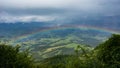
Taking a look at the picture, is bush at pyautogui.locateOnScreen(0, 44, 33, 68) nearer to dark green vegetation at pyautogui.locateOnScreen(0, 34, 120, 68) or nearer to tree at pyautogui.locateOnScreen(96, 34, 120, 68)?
dark green vegetation at pyautogui.locateOnScreen(0, 34, 120, 68)

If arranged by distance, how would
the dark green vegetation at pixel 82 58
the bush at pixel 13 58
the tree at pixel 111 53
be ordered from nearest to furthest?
the dark green vegetation at pixel 82 58
the tree at pixel 111 53
the bush at pixel 13 58

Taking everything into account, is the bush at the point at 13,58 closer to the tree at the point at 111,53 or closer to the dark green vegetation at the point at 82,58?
the dark green vegetation at the point at 82,58

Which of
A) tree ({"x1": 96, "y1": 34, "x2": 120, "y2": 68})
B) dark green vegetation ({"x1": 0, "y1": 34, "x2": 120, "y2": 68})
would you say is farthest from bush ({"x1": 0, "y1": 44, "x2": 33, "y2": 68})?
tree ({"x1": 96, "y1": 34, "x2": 120, "y2": 68})

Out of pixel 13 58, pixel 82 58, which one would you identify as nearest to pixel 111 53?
pixel 82 58

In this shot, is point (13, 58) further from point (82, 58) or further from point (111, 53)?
point (111, 53)

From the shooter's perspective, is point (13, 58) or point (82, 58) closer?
point (82, 58)

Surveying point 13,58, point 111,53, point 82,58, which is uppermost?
point 13,58

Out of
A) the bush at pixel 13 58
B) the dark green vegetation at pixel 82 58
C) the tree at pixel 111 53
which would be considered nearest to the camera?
the dark green vegetation at pixel 82 58

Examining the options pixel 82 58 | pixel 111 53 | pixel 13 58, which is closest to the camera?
pixel 82 58

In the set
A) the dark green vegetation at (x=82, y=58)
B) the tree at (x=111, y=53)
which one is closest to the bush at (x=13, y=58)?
the dark green vegetation at (x=82, y=58)

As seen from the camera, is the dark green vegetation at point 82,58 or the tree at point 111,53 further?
the tree at point 111,53

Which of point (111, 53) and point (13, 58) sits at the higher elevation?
point (13, 58)
